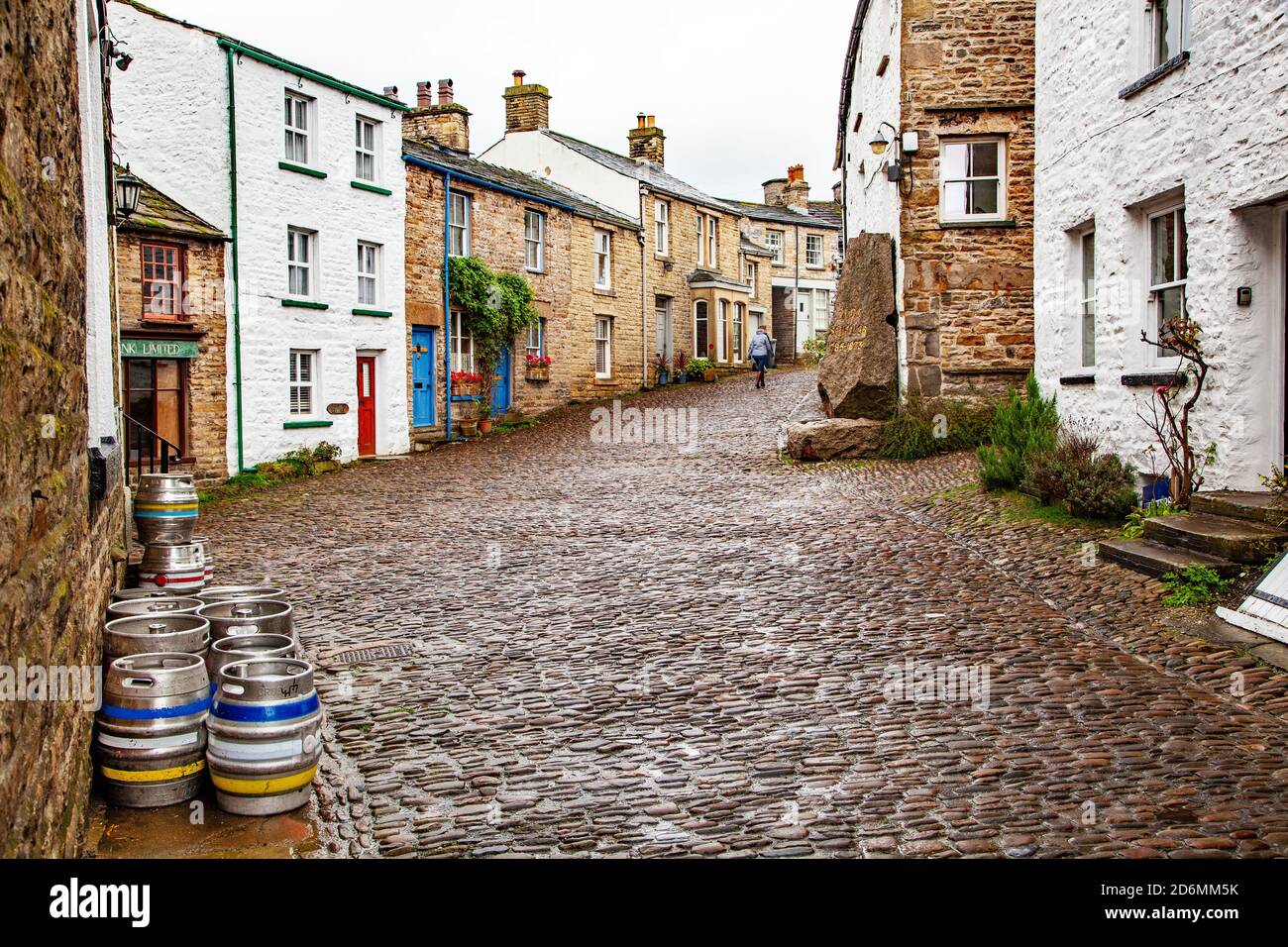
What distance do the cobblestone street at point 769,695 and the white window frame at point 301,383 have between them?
8498 millimetres

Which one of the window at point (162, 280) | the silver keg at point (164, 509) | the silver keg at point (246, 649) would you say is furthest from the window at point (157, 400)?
the silver keg at point (246, 649)

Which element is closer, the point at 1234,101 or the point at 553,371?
the point at 1234,101

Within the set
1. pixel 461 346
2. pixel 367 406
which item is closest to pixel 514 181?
pixel 461 346

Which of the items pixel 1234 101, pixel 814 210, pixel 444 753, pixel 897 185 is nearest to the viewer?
pixel 444 753

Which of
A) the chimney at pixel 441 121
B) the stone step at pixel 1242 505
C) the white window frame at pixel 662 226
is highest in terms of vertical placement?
the chimney at pixel 441 121

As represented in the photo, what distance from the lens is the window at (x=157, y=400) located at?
17.1 meters

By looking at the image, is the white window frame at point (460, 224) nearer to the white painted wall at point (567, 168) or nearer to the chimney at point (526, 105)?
the white painted wall at point (567, 168)

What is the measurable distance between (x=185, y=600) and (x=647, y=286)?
29442 mm

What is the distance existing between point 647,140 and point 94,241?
3327cm

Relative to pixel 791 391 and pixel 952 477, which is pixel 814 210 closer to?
pixel 791 391

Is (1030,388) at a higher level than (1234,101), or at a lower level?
lower

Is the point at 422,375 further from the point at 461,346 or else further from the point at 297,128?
the point at 297,128
